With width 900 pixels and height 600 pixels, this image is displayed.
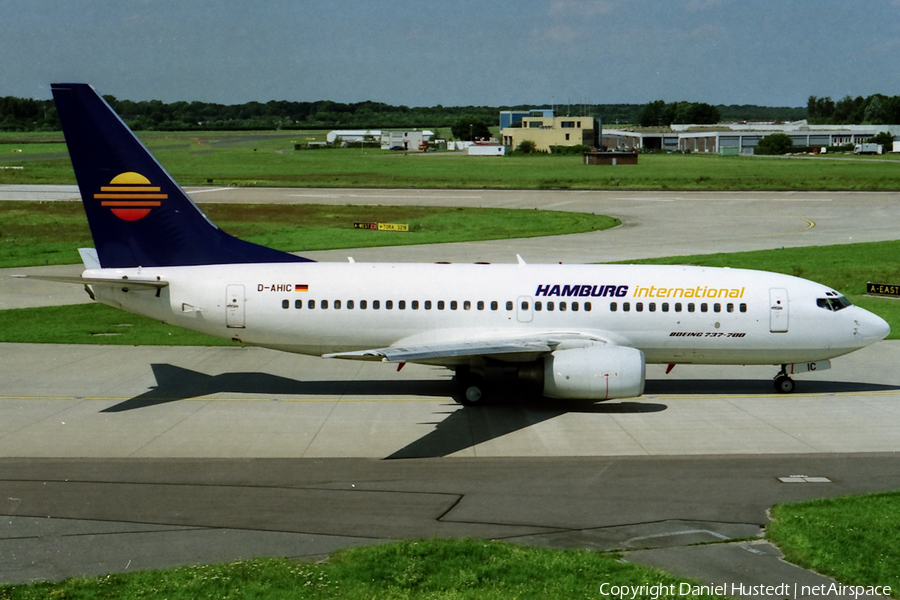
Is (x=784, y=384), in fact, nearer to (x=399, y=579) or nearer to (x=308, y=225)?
(x=399, y=579)

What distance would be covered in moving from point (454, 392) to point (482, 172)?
365 ft

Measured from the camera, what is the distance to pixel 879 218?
74.2 meters

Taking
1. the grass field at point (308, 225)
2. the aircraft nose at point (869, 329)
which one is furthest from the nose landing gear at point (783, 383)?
the grass field at point (308, 225)

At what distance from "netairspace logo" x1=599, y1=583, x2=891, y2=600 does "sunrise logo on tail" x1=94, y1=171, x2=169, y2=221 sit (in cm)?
1980

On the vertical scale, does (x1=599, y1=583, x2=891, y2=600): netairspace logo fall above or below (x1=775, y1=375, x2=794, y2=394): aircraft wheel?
above

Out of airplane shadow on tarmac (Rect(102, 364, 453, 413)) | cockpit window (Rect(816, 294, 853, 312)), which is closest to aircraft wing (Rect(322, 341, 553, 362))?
airplane shadow on tarmac (Rect(102, 364, 453, 413))

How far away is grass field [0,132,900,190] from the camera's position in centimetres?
11256

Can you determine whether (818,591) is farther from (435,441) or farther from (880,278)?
(880,278)

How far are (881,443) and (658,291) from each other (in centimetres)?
766

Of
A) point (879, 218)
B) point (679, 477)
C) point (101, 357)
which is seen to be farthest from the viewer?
point (879, 218)

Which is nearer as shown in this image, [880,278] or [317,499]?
[317,499]

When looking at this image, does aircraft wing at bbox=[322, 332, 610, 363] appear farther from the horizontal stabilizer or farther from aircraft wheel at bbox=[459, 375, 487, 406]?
the horizontal stabilizer

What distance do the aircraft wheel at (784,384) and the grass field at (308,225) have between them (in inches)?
1393

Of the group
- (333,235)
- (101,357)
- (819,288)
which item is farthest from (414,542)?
(333,235)
